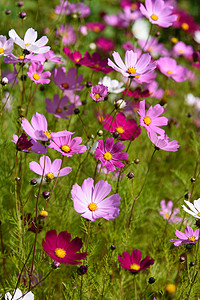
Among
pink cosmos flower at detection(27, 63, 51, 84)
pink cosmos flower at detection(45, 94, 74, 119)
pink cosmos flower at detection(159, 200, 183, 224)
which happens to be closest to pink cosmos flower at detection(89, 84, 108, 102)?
pink cosmos flower at detection(27, 63, 51, 84)

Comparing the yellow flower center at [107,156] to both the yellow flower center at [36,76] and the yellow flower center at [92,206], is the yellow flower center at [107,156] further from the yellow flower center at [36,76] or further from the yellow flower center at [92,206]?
the yellow flower center at [36,76]

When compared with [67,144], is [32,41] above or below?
above

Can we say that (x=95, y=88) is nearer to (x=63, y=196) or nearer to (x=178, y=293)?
(x=63, y=196)

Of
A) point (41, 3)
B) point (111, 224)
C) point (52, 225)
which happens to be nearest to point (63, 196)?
point (52, 225)

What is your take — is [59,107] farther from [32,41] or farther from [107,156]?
[107,156]

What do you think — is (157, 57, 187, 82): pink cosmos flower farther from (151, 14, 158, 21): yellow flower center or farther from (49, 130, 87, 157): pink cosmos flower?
(49, 130, 87, 157): pink cosmos flower

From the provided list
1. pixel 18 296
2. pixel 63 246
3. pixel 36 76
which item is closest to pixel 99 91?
pixel 36 76

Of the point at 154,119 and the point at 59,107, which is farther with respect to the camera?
the point at 59,107
